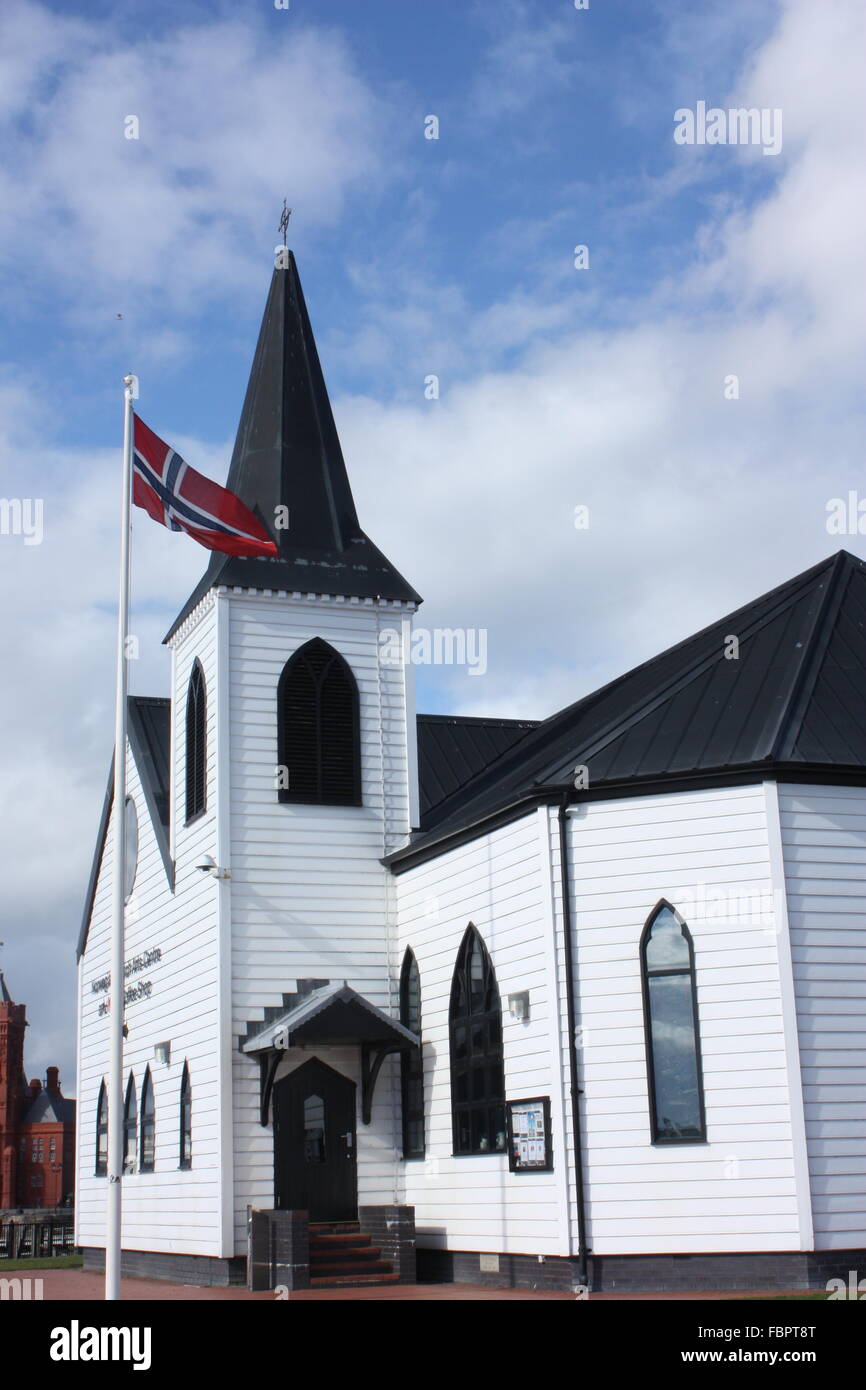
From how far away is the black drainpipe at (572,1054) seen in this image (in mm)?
18594

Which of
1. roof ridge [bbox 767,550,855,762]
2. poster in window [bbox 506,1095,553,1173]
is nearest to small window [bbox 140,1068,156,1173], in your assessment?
poster in window [bbox 506,1095,553,1173]

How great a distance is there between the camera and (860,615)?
72.2ft

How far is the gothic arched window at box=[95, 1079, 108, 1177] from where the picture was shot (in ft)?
106

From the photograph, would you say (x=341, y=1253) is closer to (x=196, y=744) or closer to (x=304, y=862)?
(x=304, y=862)

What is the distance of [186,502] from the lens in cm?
1905

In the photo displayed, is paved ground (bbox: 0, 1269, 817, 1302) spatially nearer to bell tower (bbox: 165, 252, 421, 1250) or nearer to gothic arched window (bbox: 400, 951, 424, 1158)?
bell tower (bbox: 165, 252, 421, 1250)

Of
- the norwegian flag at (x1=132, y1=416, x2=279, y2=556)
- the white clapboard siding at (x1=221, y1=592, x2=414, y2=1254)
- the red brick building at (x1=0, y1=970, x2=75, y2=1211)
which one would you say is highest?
the norwegian flag at (x1=132, y1=416, x2=279, y2=556)

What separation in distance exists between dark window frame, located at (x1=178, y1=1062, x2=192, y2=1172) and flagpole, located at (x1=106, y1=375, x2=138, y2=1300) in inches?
337

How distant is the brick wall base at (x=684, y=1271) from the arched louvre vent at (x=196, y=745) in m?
9.43

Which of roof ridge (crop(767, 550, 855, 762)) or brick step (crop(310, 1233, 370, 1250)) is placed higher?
roof ridge (crop(767, 550, 855, 762))

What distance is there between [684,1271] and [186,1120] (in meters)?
10.0

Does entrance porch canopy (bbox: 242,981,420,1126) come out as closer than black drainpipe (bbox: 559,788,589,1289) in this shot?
No

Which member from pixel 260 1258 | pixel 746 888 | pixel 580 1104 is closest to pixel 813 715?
pixel 746 888

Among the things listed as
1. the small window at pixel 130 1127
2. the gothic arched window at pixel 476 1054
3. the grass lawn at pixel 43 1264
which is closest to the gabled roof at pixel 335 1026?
the gothic arched window at pixel 476 1054
